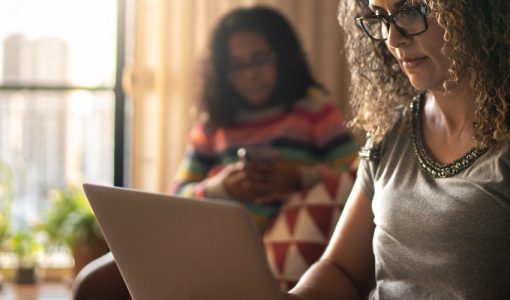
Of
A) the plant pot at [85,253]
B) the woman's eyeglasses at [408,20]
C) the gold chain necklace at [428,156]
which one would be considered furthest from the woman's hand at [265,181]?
the woman's eyeglasses at [408,20]

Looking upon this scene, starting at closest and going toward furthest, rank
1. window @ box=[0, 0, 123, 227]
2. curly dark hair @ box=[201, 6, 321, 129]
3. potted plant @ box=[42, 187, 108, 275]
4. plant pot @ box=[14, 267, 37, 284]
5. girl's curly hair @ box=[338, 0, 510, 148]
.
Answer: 1. girl's curly hair @ box=[338, 0, 510, 148]
2. curly dark hair @ box=[201, 6, 321, 129]
3. potted plant @ box=[42, 187, 108, 275]
4. plant pot @ box=[14, 267, 37, 284]
5. window @ box=[0, 0, 123, 227]

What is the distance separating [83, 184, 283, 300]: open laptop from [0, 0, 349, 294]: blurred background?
5.49ft

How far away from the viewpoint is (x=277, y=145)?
8.21 feet

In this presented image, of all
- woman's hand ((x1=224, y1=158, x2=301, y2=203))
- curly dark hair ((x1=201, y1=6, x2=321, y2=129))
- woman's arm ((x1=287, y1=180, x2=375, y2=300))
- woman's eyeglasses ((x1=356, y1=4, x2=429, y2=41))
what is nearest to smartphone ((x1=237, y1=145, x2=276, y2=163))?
woman's hand ((x1=224, y1=158, x2=301, y2=203))

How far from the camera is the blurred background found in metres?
3.01

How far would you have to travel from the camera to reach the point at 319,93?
2596 mm

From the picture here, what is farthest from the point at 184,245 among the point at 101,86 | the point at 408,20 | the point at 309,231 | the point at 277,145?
the point at 101,86

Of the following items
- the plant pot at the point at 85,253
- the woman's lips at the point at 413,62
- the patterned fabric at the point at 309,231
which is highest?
the woman's lips at the point at 413,62

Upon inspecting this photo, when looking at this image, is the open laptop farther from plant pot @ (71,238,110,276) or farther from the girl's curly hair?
plant pot @ (71,238,110,276)

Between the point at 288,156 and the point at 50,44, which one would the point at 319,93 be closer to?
the point at 288,156

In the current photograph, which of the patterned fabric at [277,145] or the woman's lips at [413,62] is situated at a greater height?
the woman's lips at [413,62]

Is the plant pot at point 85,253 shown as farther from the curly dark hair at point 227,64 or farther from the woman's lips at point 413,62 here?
the woman's lips at point 413,62

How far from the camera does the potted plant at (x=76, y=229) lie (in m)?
2.82

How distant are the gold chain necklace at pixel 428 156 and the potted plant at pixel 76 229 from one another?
5.17 ft
